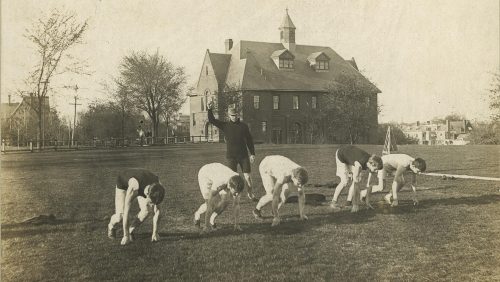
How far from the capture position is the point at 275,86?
2556cm

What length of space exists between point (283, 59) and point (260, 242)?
22.6m

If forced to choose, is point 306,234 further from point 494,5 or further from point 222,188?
point 494,5

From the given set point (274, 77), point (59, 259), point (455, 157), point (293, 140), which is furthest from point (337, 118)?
point (59, 259)

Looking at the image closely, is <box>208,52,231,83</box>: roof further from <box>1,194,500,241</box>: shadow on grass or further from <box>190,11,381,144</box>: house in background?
<box>1,194,500,241</box>: shadow on grass

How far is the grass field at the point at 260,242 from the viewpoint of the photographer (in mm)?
4223

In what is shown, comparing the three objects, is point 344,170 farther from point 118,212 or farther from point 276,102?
point 276,102

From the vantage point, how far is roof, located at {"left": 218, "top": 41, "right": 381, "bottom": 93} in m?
22.9

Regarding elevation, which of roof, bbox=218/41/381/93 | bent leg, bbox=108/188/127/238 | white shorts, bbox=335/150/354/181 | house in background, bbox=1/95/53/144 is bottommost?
bent leg, bbox=108/188/127/238

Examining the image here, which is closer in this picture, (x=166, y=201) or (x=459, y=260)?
(x=459, y=260)

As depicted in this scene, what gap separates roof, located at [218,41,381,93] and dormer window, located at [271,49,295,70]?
0.23 meters

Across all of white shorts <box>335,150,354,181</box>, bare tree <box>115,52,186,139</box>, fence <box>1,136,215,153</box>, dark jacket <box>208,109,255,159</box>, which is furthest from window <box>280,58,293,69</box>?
white shorts <box>335,150,354,181</box>

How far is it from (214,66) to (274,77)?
4407 mm

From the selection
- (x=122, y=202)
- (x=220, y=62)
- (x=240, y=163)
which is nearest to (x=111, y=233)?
(x=122, y=202)

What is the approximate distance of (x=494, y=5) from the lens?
6.55m
